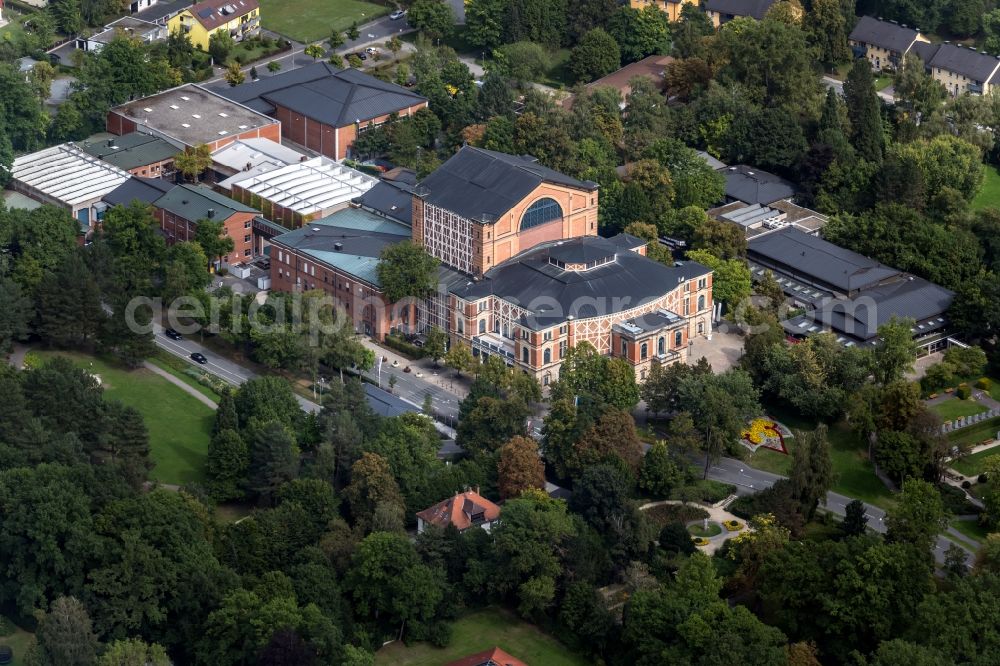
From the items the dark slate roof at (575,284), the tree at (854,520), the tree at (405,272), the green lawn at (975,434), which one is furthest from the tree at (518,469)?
the green lawn at (975,434)

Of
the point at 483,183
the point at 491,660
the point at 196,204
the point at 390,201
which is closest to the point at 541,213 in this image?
the point at 483,183

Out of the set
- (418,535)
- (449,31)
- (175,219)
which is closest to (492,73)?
(449,31)

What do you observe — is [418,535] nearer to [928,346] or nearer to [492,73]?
[928,346]

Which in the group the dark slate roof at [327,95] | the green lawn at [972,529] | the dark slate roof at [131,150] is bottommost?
the green lawn at [972,529]

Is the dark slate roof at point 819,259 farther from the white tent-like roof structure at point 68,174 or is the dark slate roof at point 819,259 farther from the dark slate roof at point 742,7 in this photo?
the white tent-like roof structure at point 68,174

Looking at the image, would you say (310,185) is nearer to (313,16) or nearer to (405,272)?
(405,272)

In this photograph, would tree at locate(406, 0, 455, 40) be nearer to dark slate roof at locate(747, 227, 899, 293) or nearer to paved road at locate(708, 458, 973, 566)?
dark slate roof at locate(747, 227, 899, 293)
